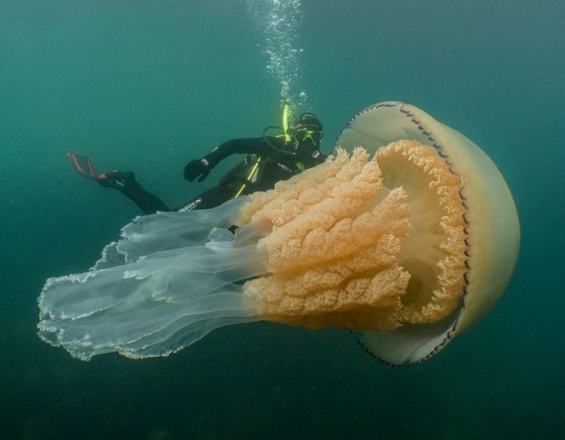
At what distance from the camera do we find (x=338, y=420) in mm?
9469

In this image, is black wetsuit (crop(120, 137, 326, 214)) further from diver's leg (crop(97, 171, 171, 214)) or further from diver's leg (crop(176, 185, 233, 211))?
diver's leg (crop(97, 171, 171, 214))

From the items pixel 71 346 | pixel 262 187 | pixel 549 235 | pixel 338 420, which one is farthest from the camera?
pixel 549 235

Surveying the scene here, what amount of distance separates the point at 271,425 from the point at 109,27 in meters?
48.7

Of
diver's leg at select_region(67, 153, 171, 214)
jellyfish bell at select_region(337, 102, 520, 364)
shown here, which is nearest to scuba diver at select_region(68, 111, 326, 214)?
diver's leg at select_region(67, 153, 171, 214)

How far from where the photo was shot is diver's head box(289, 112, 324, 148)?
17.5 feet

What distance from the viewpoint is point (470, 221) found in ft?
6.71

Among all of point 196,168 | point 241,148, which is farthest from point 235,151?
point 196,168

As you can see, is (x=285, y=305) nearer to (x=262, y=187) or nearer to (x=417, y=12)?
(x=262, y=187)

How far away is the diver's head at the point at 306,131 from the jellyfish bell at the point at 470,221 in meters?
2.47

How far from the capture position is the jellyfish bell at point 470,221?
2068mm

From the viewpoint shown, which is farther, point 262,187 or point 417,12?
point 417,12

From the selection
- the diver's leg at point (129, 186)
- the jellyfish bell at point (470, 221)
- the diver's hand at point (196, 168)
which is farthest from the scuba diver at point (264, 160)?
the jellyfish bell at point (470, 221)

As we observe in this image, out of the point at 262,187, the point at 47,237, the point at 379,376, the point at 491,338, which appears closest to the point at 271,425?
the point at 379,376

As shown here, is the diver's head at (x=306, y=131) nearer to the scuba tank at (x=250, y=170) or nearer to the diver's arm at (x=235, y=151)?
the scuba tank at (x=250, y=170)
